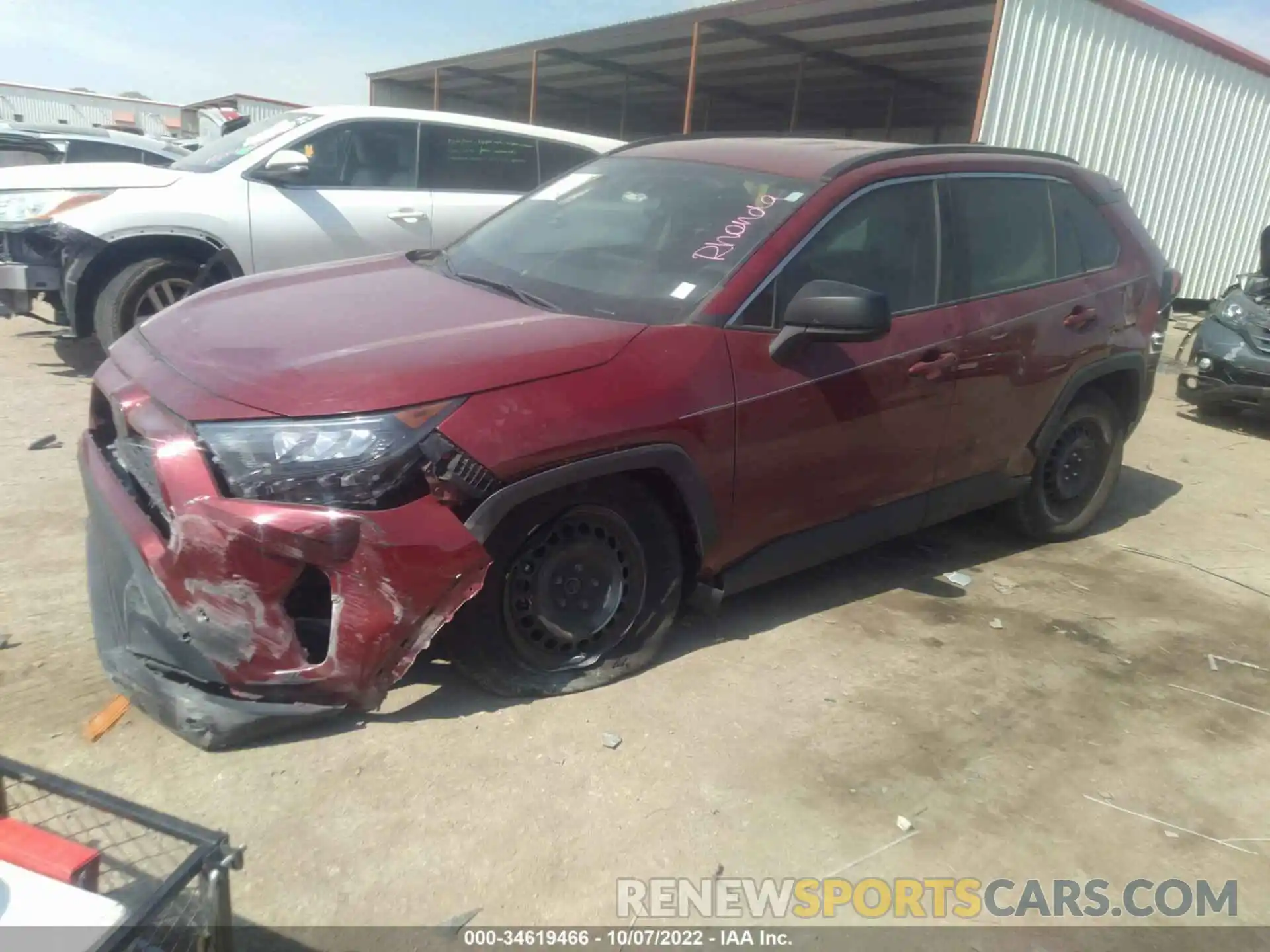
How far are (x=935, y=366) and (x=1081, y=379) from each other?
1.11 meters

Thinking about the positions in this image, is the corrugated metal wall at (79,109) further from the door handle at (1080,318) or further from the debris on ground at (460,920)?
the debris on ground at (460,920)

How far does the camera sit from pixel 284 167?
6.36 m

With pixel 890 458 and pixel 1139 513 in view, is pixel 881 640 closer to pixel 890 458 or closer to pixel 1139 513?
pixel 890 458

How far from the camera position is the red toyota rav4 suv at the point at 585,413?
2469 millimetres

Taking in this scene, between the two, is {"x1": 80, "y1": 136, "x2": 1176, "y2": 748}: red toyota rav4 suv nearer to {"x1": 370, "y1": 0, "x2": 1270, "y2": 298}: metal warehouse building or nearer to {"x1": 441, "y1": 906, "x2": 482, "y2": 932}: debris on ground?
{"x1": 441, "y1": 906, "x2": 482, "y2": 932}: debris on ground

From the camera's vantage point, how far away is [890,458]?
3.68 metres

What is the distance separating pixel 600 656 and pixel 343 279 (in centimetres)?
163

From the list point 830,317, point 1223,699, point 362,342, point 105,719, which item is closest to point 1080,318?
point 1223,699

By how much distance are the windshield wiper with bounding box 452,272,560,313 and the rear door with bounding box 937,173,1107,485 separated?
1.67 m

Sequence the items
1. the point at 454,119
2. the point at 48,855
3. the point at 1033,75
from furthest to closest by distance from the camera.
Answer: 1. the point at 1033,75
2. the point at 454,119
3. the point at 48,855

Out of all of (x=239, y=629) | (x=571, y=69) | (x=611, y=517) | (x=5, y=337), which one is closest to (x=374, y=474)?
(x=239, y=629)

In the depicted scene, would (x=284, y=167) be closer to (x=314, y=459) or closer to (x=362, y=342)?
(x=362, y=342)

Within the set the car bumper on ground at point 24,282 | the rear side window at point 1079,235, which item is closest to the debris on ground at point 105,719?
the rear side window at point 1079,235

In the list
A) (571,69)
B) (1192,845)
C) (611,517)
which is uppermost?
(571,69)
